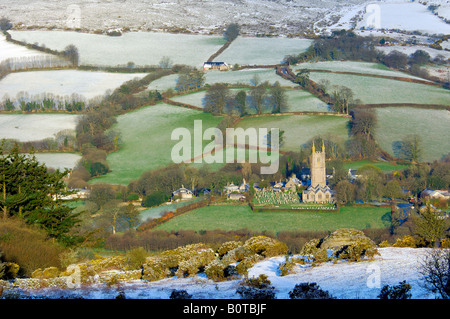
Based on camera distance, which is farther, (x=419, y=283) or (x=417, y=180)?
(x=417, y=180)

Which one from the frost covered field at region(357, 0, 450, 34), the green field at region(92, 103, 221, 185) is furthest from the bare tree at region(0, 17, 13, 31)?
the frost covered field at region(357, 0, 450, 34)

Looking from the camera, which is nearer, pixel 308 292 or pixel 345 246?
pixel 308 292

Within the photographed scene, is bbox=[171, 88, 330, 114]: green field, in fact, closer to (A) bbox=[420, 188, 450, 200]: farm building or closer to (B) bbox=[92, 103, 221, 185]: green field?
(B) bbox=[92, 103, 221, 185]: green field

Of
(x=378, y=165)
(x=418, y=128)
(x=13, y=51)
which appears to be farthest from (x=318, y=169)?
(x=13, y=51)

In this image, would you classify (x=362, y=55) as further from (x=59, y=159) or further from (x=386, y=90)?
(x=59, y=159)

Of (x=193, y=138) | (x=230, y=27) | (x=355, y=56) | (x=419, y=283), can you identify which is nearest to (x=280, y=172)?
(x=193, y=138)

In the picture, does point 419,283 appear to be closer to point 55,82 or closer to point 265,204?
point 265,204
